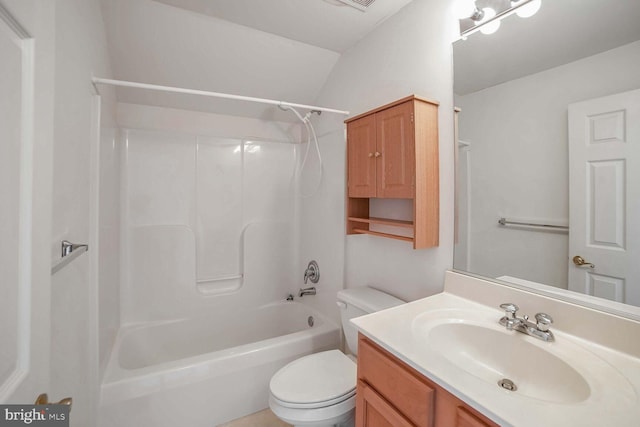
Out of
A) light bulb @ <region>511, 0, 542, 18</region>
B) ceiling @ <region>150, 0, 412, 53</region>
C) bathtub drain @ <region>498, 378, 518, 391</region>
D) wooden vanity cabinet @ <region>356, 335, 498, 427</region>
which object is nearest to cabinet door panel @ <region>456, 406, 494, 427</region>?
wooden vanity cabinet @ <region>356, 335, 498, 427</region>

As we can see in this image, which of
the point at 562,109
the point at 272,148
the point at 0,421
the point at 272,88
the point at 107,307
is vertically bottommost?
the point at 107,307

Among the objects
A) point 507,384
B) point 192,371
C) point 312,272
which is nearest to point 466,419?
point 507,384

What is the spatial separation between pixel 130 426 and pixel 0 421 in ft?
4.44

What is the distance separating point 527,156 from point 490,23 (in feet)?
2.10

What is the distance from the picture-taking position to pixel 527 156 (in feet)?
3.65

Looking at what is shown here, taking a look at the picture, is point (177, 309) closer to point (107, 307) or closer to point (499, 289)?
point (107, 307)

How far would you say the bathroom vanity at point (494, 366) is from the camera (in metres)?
0.63

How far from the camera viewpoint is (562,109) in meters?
1.01

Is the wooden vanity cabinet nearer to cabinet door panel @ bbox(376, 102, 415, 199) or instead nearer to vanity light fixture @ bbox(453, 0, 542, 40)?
cabinet door panel @ bbox(376, 102, 415, 199)

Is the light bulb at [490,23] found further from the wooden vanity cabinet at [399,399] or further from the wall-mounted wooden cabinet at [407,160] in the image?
the wooden vanity cabinet at [399,399]

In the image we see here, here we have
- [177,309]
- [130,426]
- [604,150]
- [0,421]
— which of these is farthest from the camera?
[177,309]

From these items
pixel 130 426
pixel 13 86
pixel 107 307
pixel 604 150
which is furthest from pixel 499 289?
pixel 107 307

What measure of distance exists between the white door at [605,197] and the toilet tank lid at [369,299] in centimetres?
80

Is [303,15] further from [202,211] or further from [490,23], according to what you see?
[202,211]
